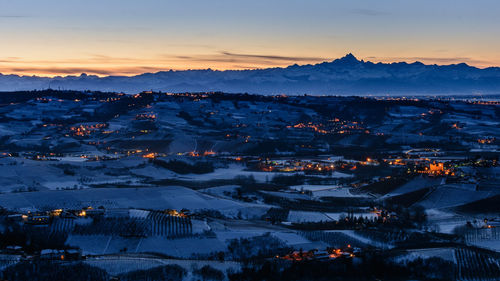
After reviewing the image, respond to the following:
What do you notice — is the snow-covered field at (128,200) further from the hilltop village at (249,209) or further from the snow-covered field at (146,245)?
the snow-covered field at (146,245)

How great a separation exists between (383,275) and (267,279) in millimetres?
8447

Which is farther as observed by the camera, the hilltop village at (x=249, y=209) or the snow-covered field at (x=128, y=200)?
the snow-covered field at (x=128, y=200)

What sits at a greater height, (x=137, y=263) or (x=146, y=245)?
(x=137, y=263)

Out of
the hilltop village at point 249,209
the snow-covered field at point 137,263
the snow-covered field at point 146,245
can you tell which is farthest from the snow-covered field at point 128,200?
the snow-covered field at point 137,263

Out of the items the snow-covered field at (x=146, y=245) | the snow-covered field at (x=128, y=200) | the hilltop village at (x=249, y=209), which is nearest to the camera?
the hilltop village at (x=249, y=209)

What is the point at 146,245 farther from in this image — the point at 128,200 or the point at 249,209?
the point at 128,200

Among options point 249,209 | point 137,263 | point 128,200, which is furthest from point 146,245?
point 128,200

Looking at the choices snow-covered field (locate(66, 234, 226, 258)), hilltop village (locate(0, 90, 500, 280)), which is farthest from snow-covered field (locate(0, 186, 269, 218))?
snow-covered field (locate(66, 234, 226, 258))

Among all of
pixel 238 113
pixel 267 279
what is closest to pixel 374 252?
pixel 267 279

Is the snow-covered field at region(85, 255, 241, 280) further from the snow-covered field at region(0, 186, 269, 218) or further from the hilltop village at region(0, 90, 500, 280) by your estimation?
the snow-covered field at region(0, 186, 269, 218)

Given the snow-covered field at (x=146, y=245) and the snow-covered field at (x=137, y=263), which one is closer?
the snow-covered field at (x=137, y=263)

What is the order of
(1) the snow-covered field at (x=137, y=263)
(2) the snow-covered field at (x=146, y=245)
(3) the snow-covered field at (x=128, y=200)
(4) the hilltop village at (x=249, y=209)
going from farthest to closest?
1. (3) the snow-covered field at (x=128, y=200)
2. (2) the snow-covered field at (x=146, y=245)
3. (4) the hilltop village at (x=249, y=209)
4. (1) the snow-covered field at (x=137, y=263)

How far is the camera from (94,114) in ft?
655

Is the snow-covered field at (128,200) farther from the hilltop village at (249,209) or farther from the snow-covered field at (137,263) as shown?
the snow-covered field at (137,263)
